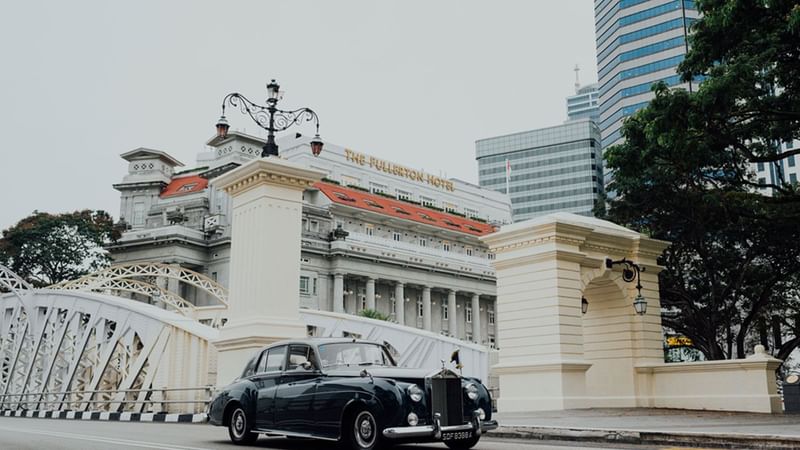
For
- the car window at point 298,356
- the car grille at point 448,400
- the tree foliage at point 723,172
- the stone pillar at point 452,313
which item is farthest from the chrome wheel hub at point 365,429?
the stone pillar at point 452,313

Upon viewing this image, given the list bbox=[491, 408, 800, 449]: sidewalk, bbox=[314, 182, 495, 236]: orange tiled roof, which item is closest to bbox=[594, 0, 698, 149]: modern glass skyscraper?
bbox=[314, 182, 495, 236]: orange tiled roof

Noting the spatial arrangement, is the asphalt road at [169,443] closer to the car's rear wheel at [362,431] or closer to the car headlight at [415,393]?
the car's rear wheel at [362,431]

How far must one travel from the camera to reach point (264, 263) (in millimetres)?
16859

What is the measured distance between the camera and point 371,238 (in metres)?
74.1

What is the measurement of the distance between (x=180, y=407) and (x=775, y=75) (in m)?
17.4

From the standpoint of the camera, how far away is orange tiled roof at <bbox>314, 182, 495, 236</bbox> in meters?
75.5

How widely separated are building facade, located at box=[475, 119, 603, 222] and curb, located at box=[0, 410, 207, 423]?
12155 centimetres

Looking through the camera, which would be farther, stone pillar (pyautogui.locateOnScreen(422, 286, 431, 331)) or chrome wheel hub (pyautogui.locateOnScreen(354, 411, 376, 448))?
stone pillar (pyautogui.locateOnScreen(422, 286, 431, 331))

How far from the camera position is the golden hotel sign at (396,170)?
274ft

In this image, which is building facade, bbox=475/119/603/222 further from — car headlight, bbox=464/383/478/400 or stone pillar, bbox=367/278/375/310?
car headlight, bbox=464/383/478/400

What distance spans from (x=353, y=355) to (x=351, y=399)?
1.25m

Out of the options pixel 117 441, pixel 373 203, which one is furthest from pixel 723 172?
pixel 373 203

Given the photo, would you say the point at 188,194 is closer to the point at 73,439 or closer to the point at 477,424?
the point at 73,439

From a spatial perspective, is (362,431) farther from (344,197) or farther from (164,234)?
(344,197)
